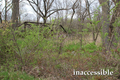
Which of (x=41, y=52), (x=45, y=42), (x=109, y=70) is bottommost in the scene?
(x=109, y=70)

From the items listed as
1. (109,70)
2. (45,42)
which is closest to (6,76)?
(45,42)

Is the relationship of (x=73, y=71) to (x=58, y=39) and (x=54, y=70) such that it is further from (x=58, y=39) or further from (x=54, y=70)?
(x=58, y=39)

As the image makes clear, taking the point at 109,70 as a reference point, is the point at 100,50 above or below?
above

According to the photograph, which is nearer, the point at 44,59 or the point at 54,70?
the point at 54,70

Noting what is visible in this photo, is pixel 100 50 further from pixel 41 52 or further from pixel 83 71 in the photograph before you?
pixel 41 52

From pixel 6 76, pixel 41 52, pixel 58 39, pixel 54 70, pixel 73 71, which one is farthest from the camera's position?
pixel 58 39

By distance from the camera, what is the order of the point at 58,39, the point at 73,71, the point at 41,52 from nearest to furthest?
the point at 73,71, the point at 41,52, the point at 58,39

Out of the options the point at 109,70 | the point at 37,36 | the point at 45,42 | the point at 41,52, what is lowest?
the point at 109,70

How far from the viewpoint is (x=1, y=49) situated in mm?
4496

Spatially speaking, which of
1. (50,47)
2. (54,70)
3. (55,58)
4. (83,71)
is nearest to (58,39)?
(50,47)

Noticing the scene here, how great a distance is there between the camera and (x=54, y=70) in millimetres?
4109

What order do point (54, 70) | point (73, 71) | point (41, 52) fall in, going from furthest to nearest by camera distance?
point (41, 52), point (54, 70), point (73, 71)

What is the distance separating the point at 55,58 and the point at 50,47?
0.62 metres

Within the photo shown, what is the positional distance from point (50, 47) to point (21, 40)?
1.44 metres
